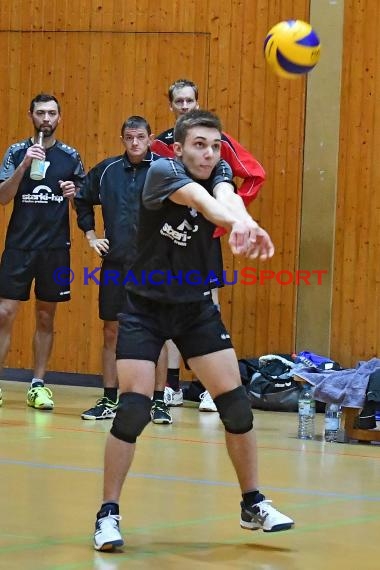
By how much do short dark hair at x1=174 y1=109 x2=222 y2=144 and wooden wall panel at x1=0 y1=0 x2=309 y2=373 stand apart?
676 centimetres

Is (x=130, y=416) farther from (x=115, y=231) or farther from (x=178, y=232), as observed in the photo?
(x=115, y=231)

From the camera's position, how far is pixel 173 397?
10609mm

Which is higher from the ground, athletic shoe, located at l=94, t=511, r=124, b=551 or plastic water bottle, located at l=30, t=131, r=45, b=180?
plastic water bottle, located at l=30, t=131, r=45, b=180

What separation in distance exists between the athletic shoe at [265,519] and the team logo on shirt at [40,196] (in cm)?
554

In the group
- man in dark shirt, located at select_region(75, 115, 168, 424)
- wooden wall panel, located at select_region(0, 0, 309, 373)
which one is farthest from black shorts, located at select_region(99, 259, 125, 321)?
wooden wall panel, located at select_region(0, 0, 309, 373)

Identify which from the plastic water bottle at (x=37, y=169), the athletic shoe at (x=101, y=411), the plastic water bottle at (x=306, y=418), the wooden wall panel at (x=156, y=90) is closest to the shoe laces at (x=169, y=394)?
the athletic shoe at (x=101, y=411)

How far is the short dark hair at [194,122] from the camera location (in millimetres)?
4996

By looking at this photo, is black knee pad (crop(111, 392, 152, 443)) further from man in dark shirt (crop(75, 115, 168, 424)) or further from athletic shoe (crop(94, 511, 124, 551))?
man in dark shirt (crop(75, 115, 168, 424))

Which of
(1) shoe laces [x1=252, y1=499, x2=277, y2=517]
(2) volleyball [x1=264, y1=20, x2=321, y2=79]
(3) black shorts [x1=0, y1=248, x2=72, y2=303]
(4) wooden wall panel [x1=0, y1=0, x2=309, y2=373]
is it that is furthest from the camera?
(4) wooden wall panel [x1=0, y1=0, x2=309, y2=373]

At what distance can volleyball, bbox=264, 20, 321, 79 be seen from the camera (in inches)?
262

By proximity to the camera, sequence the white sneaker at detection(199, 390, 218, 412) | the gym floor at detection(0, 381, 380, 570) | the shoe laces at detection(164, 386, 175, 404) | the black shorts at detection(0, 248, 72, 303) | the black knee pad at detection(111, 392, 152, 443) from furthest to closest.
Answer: the shoe laces at detection(164, 386, 175, 404) < the white sneaker at detection(199, 390, 218, 412) < the black shorts at detection(0, 248, 72, 303) < the black knee pad at detection(111, 392, 152, 443) < the gym floor at detection(0, 381, 380, 570)

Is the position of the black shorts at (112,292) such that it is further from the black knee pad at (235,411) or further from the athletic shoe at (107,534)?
the athletic shoe at (107,534)

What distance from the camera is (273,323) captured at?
466 inches

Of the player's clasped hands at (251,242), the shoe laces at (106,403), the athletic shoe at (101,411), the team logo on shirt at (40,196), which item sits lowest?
the athletic shoe at (101,411)
